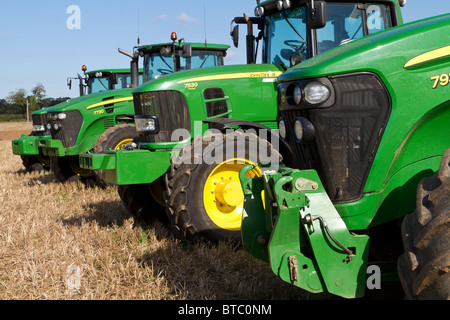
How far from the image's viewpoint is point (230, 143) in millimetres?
4406

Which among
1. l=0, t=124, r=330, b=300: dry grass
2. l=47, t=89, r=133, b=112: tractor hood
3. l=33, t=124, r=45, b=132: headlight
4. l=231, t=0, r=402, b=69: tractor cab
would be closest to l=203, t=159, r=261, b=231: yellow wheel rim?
l=0, t=124, r=330, b=300: dry grass

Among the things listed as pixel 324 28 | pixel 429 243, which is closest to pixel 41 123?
pixel 324 28

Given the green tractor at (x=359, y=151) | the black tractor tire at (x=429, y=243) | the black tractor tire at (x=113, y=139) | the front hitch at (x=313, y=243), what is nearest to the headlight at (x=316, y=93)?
the green tractor at (x=359, y=151)

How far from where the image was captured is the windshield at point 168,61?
8.05 meters

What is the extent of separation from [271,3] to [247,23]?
45 centimetres

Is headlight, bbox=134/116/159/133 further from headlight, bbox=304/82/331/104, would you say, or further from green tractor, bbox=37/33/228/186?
headlight, bbox=304/82/331/104

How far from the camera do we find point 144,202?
5.51 meters

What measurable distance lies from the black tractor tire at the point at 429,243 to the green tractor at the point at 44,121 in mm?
7839

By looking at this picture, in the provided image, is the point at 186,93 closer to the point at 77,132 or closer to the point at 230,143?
the point at 230,143

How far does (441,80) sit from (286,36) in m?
2.87

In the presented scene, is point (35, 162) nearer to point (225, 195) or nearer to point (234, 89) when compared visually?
point (234, 89)

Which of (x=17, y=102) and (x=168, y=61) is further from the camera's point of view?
(x=17, y=102)

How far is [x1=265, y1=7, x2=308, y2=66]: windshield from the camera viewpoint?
15.7 ft

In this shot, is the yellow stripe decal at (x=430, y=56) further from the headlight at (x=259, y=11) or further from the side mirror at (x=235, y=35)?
the side mirror at (x=235, y=35)
